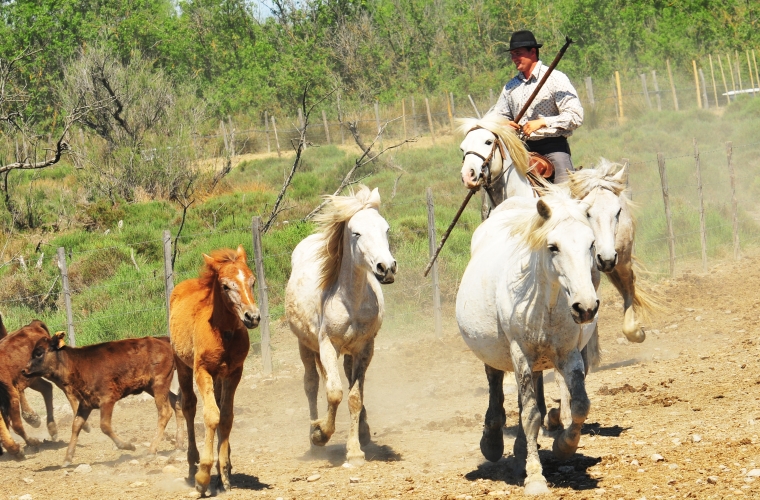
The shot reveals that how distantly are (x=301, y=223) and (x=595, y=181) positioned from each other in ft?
34.4

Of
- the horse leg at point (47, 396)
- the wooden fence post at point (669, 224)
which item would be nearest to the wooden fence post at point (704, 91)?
the wooden fence post at point (669, 224)

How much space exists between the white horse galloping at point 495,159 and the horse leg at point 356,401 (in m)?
1.65

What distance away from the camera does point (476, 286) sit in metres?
6.35

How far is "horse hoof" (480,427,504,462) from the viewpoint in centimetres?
648

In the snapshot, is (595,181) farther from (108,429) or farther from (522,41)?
(108,429)

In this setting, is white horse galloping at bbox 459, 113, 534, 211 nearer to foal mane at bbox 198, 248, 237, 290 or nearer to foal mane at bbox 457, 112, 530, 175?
foal mane at bbox 457, 112, 530, 175

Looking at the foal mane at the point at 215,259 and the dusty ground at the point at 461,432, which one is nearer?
the dusty ground at the point at 461,432

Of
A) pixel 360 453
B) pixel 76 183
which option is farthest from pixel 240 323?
pixel 76 183

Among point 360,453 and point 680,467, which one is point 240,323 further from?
point 680,467

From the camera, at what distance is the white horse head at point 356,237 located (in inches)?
266

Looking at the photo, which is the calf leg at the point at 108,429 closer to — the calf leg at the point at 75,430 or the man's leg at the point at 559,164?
the calf leg at the point at 75,430

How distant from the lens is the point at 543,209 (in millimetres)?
5250

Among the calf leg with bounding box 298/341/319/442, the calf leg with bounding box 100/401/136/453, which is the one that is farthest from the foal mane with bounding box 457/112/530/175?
the calf leg with bounding box 100/401/136/453

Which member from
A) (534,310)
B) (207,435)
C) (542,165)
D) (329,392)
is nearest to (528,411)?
(534,310)
